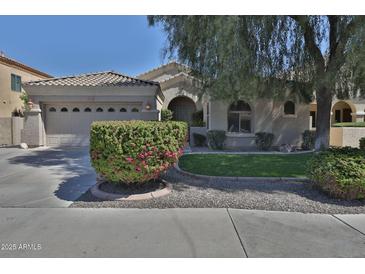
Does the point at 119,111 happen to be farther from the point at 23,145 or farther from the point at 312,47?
the point at 312,47

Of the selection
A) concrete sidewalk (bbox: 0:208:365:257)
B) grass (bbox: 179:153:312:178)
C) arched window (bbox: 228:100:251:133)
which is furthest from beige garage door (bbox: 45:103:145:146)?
concrete sidewalk (bbox: 0:208:365:257)

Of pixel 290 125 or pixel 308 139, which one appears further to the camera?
pixel 290 125

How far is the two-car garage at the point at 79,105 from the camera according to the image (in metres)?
13.3

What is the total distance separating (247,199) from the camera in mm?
5395

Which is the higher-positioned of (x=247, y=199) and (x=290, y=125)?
(x=290, y=125)

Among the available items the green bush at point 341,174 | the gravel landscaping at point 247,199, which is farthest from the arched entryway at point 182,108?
the green bush at point 341,174

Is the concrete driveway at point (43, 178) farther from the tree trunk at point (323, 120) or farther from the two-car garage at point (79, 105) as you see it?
the tree trunk at point (323, 120)

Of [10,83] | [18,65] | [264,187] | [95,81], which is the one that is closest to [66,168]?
[264,187]

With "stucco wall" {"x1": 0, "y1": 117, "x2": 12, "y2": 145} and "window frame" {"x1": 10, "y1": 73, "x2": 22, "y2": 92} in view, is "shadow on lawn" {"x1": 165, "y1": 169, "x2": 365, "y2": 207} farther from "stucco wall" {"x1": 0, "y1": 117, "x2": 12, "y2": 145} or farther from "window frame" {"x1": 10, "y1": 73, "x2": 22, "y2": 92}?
"window frame" {"x1": 10, "y1": 73, "x2": 22, "y2": 92}

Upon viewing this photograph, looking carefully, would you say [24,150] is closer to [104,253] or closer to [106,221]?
[106,221]

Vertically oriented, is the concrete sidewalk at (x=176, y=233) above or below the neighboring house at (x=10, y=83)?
below

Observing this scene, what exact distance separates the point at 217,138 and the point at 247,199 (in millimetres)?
7658

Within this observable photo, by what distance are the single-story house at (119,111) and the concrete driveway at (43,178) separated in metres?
2.79

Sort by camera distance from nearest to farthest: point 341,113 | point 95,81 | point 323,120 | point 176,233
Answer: point 176,233 → point 323,120 → point 95,81 → point 341,113
